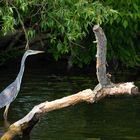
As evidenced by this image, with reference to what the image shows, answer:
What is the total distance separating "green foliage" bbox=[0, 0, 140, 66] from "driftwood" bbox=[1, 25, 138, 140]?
2453mm

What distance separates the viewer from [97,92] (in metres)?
11.2

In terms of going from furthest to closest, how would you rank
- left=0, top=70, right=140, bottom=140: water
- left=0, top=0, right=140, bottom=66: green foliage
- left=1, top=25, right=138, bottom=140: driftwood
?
left=0, top=0, right=140, bottom=66: green foliage
left=0, top=70, right=140, bottom=140: water
left=1, top=25, right=138, bottom=140: driftwood

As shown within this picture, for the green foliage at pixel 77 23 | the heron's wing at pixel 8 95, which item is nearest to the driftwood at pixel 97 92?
the heron's wing at pixel 8 95

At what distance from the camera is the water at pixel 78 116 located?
12.7 metres

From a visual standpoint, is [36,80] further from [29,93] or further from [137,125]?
[137,125]

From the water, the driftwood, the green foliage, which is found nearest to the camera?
the driftwood

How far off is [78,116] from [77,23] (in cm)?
229

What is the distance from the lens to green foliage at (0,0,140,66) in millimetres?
14016

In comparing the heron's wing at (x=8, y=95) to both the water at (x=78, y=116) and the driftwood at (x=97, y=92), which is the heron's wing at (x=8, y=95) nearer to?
the water at (x=78, y=116)

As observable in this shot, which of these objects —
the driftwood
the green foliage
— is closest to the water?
the driftwood

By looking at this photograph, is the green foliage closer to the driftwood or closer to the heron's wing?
the heron's wing

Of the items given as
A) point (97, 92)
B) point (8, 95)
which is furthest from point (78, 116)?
point (97, 92)

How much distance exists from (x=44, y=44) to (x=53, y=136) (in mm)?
10975

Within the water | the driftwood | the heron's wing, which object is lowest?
the water
